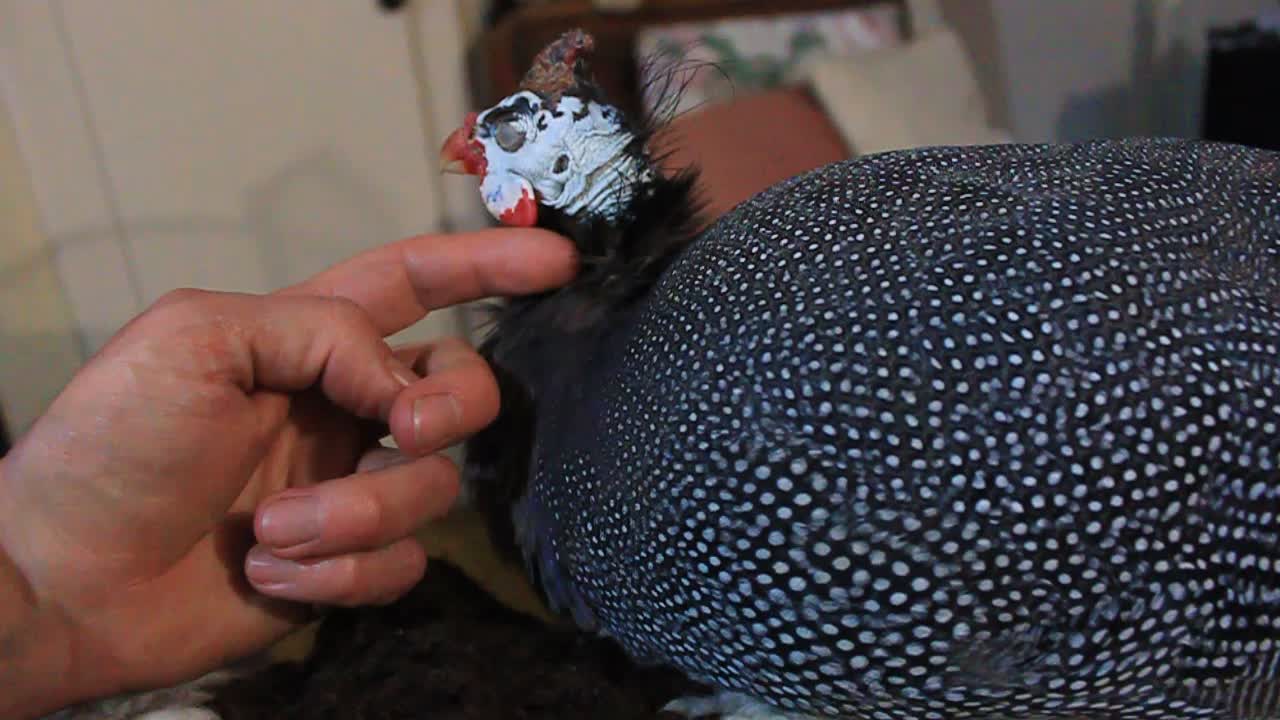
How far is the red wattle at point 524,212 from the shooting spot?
0.53 m

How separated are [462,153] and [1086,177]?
31 centimetres

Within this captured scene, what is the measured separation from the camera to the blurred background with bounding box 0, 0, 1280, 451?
1229 mm

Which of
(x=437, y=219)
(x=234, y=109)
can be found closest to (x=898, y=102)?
(x=437, y=219)

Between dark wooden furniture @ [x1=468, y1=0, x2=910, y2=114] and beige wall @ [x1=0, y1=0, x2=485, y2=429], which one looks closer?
beige wall @ [x1=0, y1=0, x2=485, y2=429]

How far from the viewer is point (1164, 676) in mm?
349

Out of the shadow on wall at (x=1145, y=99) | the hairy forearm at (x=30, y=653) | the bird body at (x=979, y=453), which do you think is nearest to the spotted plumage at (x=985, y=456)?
the bird body at (x=979, y=453)

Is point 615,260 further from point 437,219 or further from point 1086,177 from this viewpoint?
point 437,219

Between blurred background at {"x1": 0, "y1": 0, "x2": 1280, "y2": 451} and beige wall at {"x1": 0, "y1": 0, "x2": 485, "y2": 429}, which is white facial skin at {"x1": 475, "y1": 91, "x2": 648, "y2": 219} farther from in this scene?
beige wall at {"x1": 0, "y1": 0, "x2": 485, "y2": 429}

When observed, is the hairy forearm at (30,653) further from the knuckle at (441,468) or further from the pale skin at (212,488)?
the knuckle at (441,468)

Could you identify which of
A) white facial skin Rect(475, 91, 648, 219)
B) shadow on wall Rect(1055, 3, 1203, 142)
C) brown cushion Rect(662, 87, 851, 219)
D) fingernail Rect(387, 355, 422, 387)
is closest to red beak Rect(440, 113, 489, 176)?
white facial skin Rect(475, 91, 648, 219)

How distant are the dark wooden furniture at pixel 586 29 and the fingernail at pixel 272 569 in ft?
3.25

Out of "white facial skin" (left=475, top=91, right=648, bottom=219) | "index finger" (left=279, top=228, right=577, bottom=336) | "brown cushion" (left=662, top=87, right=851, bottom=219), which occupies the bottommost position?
"brown cushion" (left=662, top=87, right=851, bottom=219)

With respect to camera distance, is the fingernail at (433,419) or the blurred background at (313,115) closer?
the fingernail at (433,419)

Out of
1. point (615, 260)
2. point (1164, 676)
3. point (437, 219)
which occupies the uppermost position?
point (615, 260)
